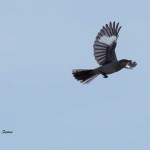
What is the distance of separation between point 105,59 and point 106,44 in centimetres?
64

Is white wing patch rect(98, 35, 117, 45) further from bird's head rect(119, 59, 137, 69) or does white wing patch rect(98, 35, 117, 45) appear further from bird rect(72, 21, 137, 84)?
bird's head rect(119, 59, 137, 69)

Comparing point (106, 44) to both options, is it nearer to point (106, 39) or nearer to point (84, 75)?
point (106, 39)

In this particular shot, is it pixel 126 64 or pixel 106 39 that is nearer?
pixel 126 64

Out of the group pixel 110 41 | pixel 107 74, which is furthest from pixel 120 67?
pixel 110 41

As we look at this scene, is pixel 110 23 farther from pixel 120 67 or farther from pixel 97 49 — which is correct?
pixel 120 67

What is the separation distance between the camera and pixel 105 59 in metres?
17.9

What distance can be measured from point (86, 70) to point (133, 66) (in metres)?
1.67

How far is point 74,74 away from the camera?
60.4 feet

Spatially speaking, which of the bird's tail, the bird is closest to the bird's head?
the bird

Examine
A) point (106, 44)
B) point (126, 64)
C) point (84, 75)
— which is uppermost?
point (106, 44)

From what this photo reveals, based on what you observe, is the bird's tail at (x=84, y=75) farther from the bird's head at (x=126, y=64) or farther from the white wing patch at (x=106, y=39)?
the white wing patch at (x=106, y=39)

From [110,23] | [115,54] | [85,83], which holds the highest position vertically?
[110,23]

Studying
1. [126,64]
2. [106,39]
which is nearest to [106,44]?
[106,39]

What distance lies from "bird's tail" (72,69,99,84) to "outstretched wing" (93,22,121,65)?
48 centimetres
